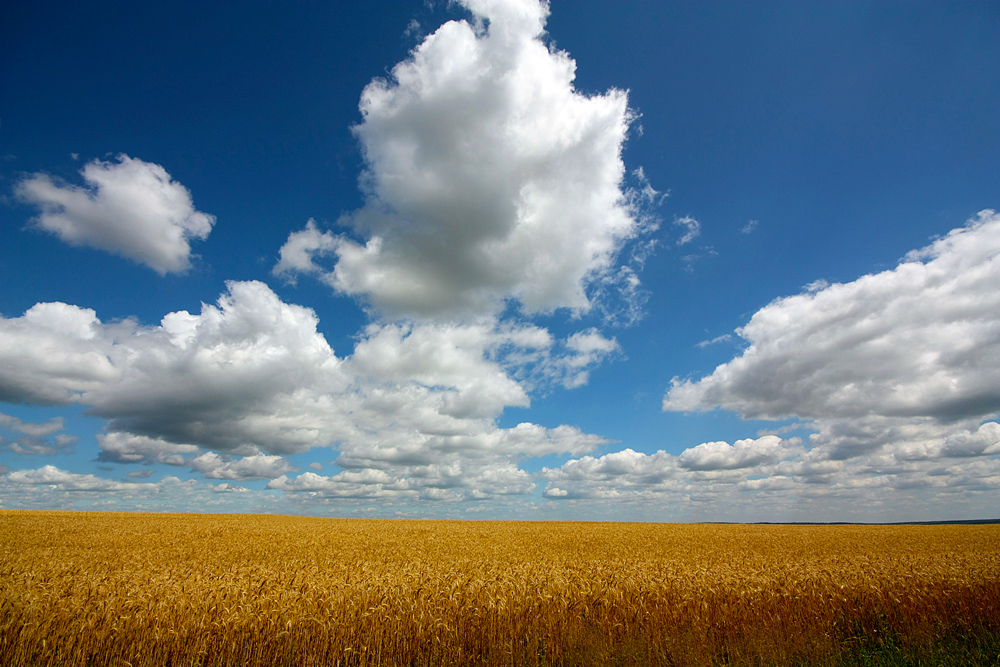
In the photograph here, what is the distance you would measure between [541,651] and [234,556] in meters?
16.8

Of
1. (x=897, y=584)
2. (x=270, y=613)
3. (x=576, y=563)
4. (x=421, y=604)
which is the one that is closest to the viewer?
(x=270, y=613)

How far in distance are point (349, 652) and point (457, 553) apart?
13.4 meters

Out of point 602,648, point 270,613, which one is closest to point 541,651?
point 602,648

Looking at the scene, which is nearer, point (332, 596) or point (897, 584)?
point (332, 596)

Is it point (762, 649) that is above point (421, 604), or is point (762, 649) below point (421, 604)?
below

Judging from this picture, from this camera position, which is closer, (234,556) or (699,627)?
(699,627)

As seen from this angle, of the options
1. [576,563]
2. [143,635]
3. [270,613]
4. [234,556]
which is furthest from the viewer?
[234,556]

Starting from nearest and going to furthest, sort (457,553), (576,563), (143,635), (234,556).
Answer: (143,635)
(576,563)
(234,556)
(457,553)

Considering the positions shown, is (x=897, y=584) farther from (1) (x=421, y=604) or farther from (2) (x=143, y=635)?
(2) (x=143, y=635)

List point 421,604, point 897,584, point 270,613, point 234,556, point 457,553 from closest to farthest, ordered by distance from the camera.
Result: point 270,613
point 421,604
point 897,584
point 234,556
point 457,553

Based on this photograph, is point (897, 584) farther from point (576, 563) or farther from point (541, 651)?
point (541, 651)

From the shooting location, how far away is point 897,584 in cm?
1246

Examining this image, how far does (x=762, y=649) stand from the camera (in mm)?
9211

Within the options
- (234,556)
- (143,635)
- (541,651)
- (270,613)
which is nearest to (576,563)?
(541,651)
